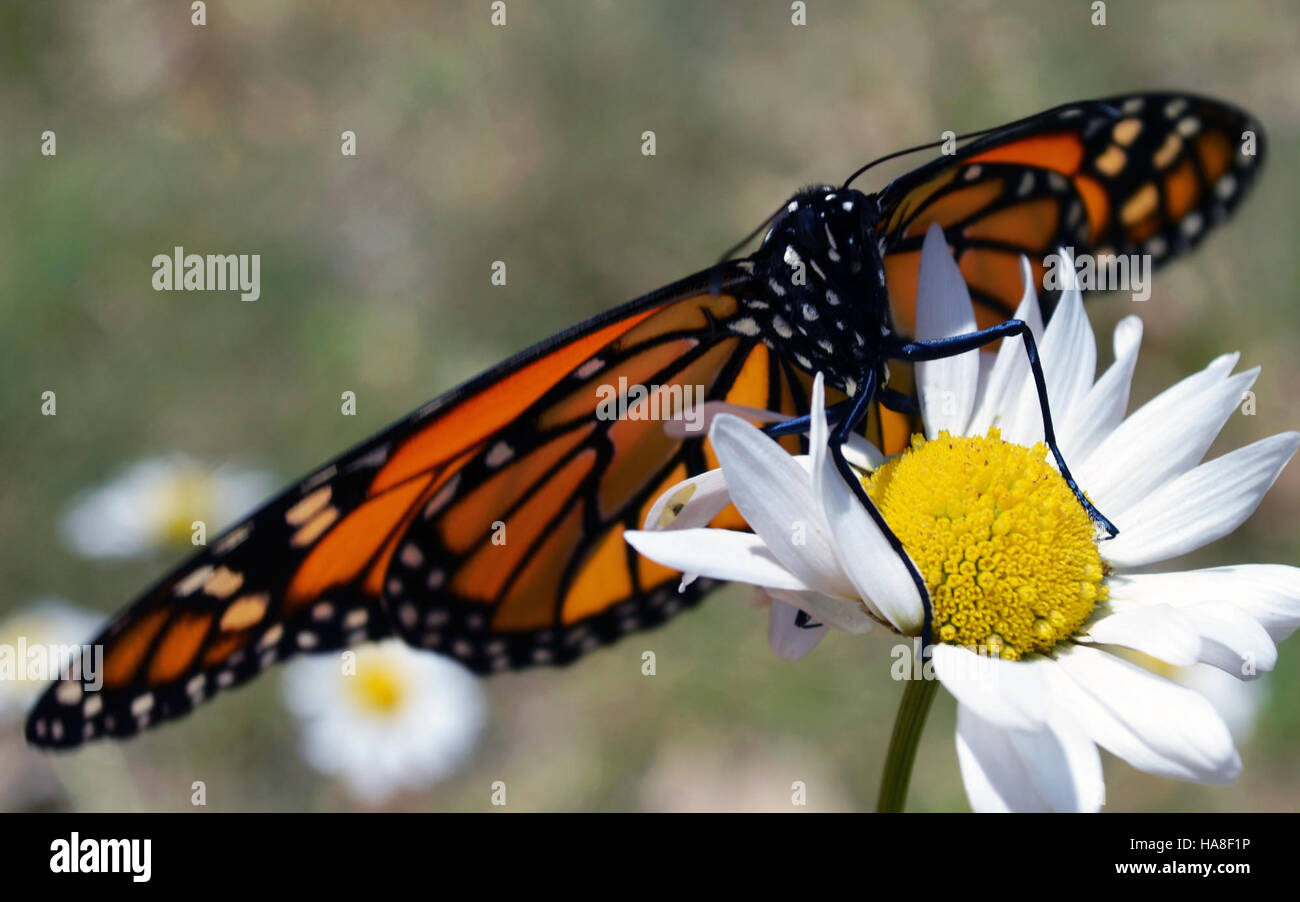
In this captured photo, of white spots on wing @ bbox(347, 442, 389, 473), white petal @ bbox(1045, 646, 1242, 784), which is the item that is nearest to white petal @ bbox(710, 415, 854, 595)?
white petal @ bbox(1045, 646, 1242, 784)

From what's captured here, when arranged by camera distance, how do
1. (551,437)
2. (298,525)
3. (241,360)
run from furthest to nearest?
1. (241,360)
2. (551,437)
3. (298,525)

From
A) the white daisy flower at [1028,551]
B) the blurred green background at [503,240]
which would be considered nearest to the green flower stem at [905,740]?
the white daisy flower at [1028,551]

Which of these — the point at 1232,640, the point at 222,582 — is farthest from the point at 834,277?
the point at 222,582

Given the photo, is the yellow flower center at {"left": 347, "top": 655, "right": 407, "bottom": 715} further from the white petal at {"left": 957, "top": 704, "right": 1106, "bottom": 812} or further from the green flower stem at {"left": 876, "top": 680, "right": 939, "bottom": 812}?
the white petal at {"left": 957, "top": 704, "right": 1106, "bottom": 812}

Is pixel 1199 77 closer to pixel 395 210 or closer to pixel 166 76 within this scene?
pixel 395 210

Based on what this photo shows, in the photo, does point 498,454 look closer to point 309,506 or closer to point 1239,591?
point 309,506
